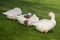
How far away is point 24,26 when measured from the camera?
2.25 m

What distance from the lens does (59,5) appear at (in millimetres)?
2975

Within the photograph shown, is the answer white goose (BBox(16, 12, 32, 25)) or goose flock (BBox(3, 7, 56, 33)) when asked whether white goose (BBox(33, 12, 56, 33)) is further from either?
white goose (BBox(16, 12, 32, 25))

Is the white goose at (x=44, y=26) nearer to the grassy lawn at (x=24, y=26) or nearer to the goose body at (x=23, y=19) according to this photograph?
the grassy lawn at (x=24, y=26)

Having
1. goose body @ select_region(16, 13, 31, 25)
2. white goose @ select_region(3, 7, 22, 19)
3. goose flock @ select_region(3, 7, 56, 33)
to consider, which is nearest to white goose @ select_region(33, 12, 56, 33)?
goose flock @ select_region(3, 7, 56, 33)

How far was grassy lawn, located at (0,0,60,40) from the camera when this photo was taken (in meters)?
2.04

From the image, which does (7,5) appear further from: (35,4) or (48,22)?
(48,22)

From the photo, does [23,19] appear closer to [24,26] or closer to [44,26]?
[24,26]

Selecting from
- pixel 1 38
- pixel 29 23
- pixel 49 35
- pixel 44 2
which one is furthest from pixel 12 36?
pixel 44 2

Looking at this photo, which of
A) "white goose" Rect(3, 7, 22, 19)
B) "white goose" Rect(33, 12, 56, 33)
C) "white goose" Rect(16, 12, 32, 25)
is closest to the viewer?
"white goose" Rect(33, 12, 56, 33)

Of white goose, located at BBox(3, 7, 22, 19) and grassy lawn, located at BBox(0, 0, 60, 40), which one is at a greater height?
white goose, located at BBox(3, 7, 22, 19)

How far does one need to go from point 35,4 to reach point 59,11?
1.36 ft

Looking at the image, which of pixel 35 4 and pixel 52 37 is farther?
pixel 35 4

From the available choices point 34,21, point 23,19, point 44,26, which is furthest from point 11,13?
point 44,26

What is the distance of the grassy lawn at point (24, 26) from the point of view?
204cm
